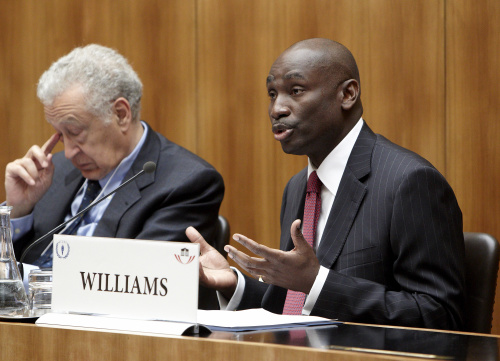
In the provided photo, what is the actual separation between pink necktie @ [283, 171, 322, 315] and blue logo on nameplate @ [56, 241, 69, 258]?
2.37 feet

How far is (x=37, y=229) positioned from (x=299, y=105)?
127 centimetres

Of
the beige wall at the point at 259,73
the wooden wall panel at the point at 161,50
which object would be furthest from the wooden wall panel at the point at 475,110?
the wooden wall panel at the point at 161,50

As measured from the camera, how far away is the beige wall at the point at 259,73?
2.82 metres

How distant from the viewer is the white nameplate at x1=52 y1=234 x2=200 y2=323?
49.7 inches

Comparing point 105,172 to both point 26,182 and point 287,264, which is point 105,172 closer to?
point 26,182

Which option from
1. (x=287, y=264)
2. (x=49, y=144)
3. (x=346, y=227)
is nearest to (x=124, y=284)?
(x=287, y=264)

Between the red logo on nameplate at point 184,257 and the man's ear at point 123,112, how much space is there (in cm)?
144

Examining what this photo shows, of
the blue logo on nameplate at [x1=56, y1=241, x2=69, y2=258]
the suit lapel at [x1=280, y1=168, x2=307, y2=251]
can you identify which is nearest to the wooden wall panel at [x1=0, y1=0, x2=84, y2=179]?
the suit lapel at [x1=280, y1=168, x2=307, y2=251]

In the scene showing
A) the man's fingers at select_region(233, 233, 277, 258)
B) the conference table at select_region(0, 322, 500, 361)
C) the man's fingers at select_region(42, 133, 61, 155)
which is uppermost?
the man's fingers at select_region(42, 133, 61, 155)

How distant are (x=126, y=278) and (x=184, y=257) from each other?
0.43ft

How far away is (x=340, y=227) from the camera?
186 centimetres

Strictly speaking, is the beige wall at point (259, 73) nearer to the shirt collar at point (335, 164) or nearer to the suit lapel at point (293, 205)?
the suit lapel at point (293, 205)

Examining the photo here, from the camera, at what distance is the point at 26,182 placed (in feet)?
8.74

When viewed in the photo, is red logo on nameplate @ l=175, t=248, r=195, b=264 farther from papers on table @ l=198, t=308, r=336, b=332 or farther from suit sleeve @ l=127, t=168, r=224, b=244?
suit sleeve @ l=127, t=168, r=224, b=244
